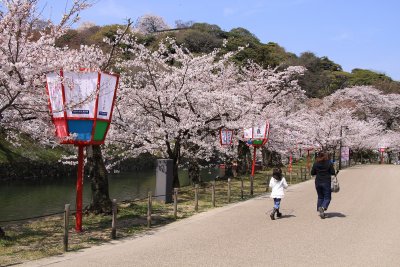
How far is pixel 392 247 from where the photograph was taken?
24.3ft

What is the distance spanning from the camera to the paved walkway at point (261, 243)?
647 cm

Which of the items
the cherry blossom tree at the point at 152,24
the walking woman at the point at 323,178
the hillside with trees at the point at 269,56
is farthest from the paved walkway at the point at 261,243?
the cherry blossom tree at the point at 152,24

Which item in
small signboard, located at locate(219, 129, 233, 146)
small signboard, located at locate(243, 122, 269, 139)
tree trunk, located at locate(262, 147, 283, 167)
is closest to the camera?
small signboard, located at locate(243, 122, 269, 139)

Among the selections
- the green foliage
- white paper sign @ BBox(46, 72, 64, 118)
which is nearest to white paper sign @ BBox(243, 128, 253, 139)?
white paper sign @ BBox(46, 72, 64, 118)

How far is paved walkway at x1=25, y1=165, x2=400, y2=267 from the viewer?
6469mm

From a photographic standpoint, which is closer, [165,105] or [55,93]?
[55,93]

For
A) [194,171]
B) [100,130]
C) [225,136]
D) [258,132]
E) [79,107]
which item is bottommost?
[194,171]

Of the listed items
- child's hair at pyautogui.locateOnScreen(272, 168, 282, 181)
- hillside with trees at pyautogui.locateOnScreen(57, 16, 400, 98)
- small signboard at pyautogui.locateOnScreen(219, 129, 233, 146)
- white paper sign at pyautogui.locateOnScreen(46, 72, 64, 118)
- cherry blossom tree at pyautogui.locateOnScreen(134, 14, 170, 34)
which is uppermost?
cherry blossom tree at pyautogui.locateOnScreen(134, 14, 170, 34)

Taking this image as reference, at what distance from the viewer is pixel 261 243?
7695mm

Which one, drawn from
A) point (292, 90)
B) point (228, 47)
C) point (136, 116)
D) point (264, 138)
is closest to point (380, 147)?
point (228, 47)

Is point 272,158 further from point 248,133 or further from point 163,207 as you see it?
point 163,207

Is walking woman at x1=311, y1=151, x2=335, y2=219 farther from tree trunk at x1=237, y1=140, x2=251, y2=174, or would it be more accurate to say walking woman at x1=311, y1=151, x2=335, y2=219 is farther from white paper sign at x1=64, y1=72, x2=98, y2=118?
tree trunk at x1=237, y1=140, x2=251, y2=174

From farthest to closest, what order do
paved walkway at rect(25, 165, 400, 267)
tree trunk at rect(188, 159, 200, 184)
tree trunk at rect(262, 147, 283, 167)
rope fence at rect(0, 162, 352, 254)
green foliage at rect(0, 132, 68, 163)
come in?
1. tree trunk at rect(262, 147, 283, 167)
2. green foliage at rect(0, 132, 68, 163)
3. tree trunk at rect(188, 159, 200, 184)
4. rope fence at rect(0, 162, 352, 254)
5. paved walkway at rect(25, 165, 400, 267)

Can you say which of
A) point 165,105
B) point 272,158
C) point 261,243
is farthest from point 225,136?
point 272,158
